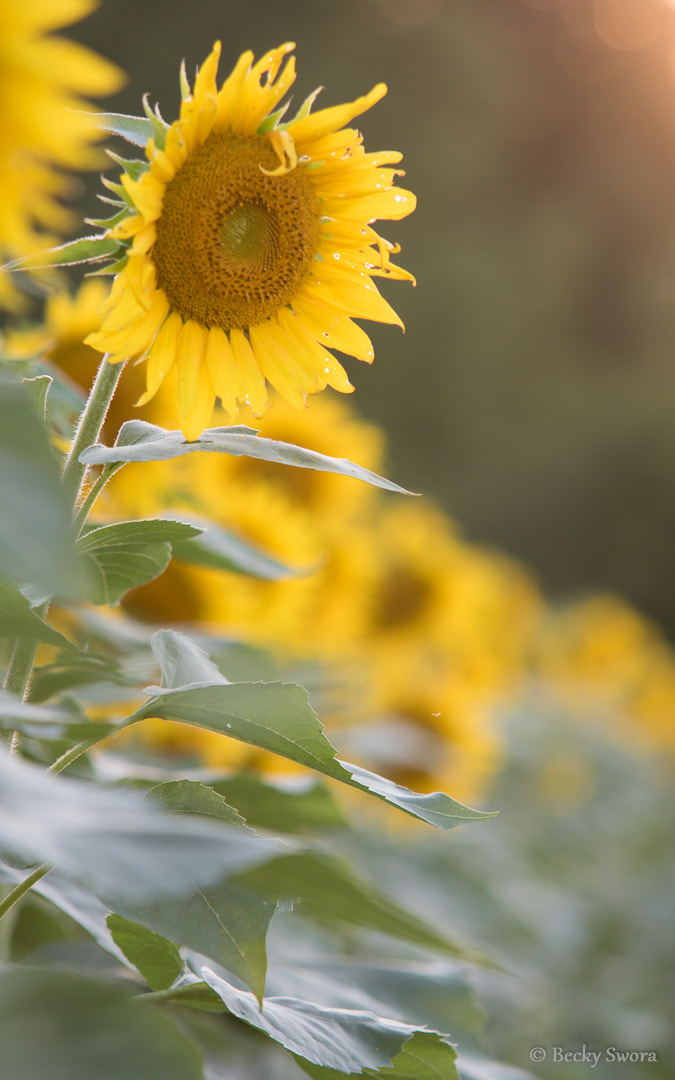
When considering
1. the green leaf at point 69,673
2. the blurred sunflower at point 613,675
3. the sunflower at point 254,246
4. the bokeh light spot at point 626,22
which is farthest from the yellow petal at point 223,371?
the bokeh light spot at point 626,22

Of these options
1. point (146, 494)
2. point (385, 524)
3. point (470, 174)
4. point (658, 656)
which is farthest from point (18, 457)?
point (470, 174)

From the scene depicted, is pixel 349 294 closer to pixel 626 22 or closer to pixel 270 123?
pixel 270 123

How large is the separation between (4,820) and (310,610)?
4.36 feet

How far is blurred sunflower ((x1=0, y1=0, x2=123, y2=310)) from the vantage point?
0.35 m

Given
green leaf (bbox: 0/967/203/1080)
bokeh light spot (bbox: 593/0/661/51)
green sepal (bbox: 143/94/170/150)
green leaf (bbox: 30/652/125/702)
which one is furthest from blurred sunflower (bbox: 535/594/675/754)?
bokeh light spot (bbox: 593/0/661/51)

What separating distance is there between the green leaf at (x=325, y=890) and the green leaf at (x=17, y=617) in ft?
0.41

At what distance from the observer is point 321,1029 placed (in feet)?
1.07

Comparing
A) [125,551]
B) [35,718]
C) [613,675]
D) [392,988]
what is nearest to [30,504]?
[35,718]

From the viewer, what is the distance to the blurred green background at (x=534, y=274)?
626cm

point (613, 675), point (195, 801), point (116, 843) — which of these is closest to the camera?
point (116, 843)

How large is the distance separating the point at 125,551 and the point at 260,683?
0.09 metres

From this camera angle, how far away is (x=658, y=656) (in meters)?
3.79

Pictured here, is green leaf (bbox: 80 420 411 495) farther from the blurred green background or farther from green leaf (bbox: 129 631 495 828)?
the blurred green background

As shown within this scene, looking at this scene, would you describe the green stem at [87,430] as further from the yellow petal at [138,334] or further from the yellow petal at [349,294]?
the yellow petal at [349,294]
